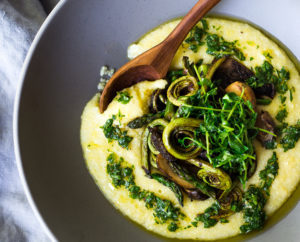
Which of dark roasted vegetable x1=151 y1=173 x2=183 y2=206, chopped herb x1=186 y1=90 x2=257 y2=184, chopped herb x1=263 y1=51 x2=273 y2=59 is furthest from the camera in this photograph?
chopped herb x1=263 y1=51 x2=273 y2=59

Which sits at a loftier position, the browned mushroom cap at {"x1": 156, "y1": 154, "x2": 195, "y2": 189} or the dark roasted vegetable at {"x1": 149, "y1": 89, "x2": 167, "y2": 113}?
the dark roasted vegetable at {"x1": 149, "y1": 89, "x2": 167, "y2": 113}

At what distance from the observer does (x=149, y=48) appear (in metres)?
4.64

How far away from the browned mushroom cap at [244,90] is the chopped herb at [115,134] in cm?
145

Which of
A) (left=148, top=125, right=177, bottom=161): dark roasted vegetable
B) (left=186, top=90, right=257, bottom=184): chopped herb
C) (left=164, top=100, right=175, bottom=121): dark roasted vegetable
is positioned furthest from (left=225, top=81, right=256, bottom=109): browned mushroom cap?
(left=148, top=125, right=177, bottom=161): dark roasted vegetable

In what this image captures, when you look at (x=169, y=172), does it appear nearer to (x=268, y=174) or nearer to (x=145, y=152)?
(x=145, y=152)

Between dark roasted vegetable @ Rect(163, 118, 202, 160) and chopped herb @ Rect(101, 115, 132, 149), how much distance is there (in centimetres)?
61

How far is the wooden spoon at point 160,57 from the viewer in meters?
4.23

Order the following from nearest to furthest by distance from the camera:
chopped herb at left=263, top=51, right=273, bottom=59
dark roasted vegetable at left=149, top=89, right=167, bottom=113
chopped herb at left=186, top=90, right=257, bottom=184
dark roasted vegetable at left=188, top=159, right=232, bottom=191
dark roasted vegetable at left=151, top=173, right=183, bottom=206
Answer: chopped herb at left=186, top=90, right=257, bottom=184, dark roasted vegetable at left=188, top=159, right=232, bottom=191, dark roasted vegetable at left=151, top=173, right=183, bottom=206, dark roasted vegetable at left=149, top=89, right=167, bottom=113, chopped herb at left=263, top=51, right=273, bottom=59

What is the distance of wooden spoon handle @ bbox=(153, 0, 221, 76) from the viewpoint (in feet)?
13.8

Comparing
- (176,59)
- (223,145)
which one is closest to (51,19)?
(176,59)

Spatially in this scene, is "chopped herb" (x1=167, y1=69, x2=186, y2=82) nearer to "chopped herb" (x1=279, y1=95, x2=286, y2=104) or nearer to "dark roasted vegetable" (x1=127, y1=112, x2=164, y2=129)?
"dark roasted vegetable" (x1=127, y1=112, x2=164, y2=129)

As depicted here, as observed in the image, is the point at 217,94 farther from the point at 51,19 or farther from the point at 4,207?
the point at 4,207

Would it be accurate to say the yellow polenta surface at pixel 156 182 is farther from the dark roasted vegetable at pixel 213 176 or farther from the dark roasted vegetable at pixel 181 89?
the dark roasted vegetable at pixel 213 176

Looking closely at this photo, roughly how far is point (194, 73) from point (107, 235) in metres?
2.39
